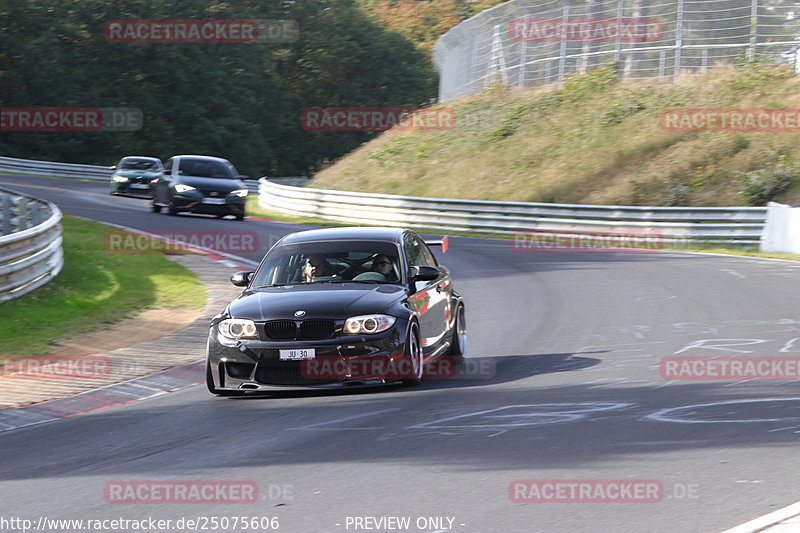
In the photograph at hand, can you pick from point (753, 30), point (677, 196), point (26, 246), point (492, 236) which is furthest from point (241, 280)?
point (753, 30)

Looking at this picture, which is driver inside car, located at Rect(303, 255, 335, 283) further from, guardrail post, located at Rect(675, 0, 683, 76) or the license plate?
guardrail post, located at Rect(675, 0, 683, 76)

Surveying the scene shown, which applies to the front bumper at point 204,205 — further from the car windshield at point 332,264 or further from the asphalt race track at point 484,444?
the car windshield at point 332,264

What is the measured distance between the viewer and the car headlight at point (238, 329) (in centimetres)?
979

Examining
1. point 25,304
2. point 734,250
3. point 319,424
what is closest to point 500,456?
point 319,424

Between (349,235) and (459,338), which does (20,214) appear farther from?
(459,338)

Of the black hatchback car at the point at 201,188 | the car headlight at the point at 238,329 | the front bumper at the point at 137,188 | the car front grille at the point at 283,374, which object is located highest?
the car headlight at the point at 238,329

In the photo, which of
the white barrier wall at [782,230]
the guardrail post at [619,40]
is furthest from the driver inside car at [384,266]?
the guardrail post at [619,40]

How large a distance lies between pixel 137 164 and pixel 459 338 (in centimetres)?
2958

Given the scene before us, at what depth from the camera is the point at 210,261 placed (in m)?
21.8

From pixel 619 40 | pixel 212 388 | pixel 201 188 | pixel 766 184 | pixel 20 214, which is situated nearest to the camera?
pixel 212 388

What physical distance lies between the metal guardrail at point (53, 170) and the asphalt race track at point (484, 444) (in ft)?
137

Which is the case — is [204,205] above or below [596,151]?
below

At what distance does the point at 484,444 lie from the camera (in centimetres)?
782

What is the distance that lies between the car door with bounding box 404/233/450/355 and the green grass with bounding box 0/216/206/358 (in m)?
4.48
